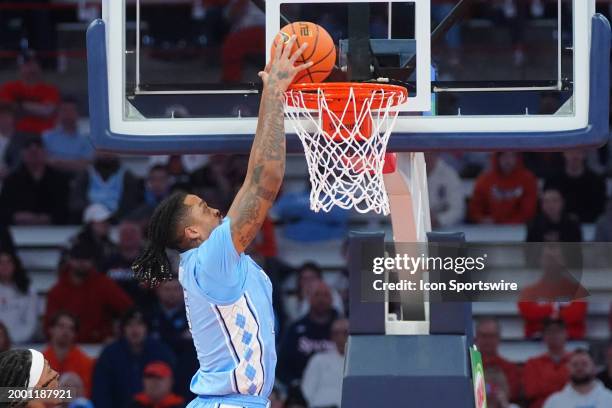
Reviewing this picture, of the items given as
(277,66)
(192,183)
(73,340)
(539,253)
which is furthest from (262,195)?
(192,183)

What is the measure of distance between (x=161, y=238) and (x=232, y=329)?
16.0 inches

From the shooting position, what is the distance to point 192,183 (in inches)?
397

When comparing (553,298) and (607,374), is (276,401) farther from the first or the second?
(607,374)

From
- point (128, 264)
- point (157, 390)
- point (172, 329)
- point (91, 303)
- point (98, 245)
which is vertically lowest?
point (157, 390)

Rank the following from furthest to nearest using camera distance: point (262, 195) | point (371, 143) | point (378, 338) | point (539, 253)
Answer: point (539, 253) < point (378, 338) < point (371, 143) < point (262, 195)

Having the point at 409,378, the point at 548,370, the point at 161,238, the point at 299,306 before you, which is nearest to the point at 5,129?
the point at 299,306

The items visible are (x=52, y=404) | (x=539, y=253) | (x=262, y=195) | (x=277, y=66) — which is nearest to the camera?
(x=52, y=404)

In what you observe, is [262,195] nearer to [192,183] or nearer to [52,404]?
[52,404]

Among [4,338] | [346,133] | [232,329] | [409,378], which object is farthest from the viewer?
[4,338]

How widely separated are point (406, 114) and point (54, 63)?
6.83 metres

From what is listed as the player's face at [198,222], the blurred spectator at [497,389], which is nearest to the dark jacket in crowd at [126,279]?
the blurred spectator at [497,389]

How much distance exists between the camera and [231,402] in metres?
4.68

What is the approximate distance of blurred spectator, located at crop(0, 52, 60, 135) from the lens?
11.3 m

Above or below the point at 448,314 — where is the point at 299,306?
below
